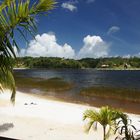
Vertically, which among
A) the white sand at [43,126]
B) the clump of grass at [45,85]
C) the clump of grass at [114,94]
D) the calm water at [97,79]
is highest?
the calm water at [97,79]

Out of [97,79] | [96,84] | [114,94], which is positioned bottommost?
[114,94]

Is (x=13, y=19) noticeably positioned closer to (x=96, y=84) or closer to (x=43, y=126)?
(x=43, y=126)

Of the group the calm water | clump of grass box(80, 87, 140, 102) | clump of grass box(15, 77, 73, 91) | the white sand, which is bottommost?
the white sand

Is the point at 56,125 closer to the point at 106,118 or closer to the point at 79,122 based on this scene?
the point at 79,122

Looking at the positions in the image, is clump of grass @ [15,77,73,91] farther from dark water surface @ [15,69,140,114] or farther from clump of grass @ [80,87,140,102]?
clump of grass @ [80,87,140,102]

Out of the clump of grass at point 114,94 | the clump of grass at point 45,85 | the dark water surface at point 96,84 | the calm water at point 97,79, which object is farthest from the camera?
the calm water at point 97,79

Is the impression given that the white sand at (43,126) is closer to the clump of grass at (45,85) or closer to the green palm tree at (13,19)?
the green palm tree at (13,19)

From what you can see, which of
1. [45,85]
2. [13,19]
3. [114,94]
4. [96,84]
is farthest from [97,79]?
[13,19]

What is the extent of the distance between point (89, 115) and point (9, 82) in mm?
1945

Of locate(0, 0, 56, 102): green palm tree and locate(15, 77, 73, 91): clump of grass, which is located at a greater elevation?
locate(15, 77, 73, 91): clump of grass

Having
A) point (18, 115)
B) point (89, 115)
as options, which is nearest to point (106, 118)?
point (89, 115)

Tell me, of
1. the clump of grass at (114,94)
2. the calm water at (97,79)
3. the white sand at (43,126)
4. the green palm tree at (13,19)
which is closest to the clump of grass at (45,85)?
the calm water at (97,79)

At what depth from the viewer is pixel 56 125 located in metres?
13.9

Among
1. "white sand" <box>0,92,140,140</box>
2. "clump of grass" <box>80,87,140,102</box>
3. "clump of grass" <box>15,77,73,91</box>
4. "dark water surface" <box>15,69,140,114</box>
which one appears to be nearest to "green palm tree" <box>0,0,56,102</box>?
"white sand" <box>0,92,140,140</box>
